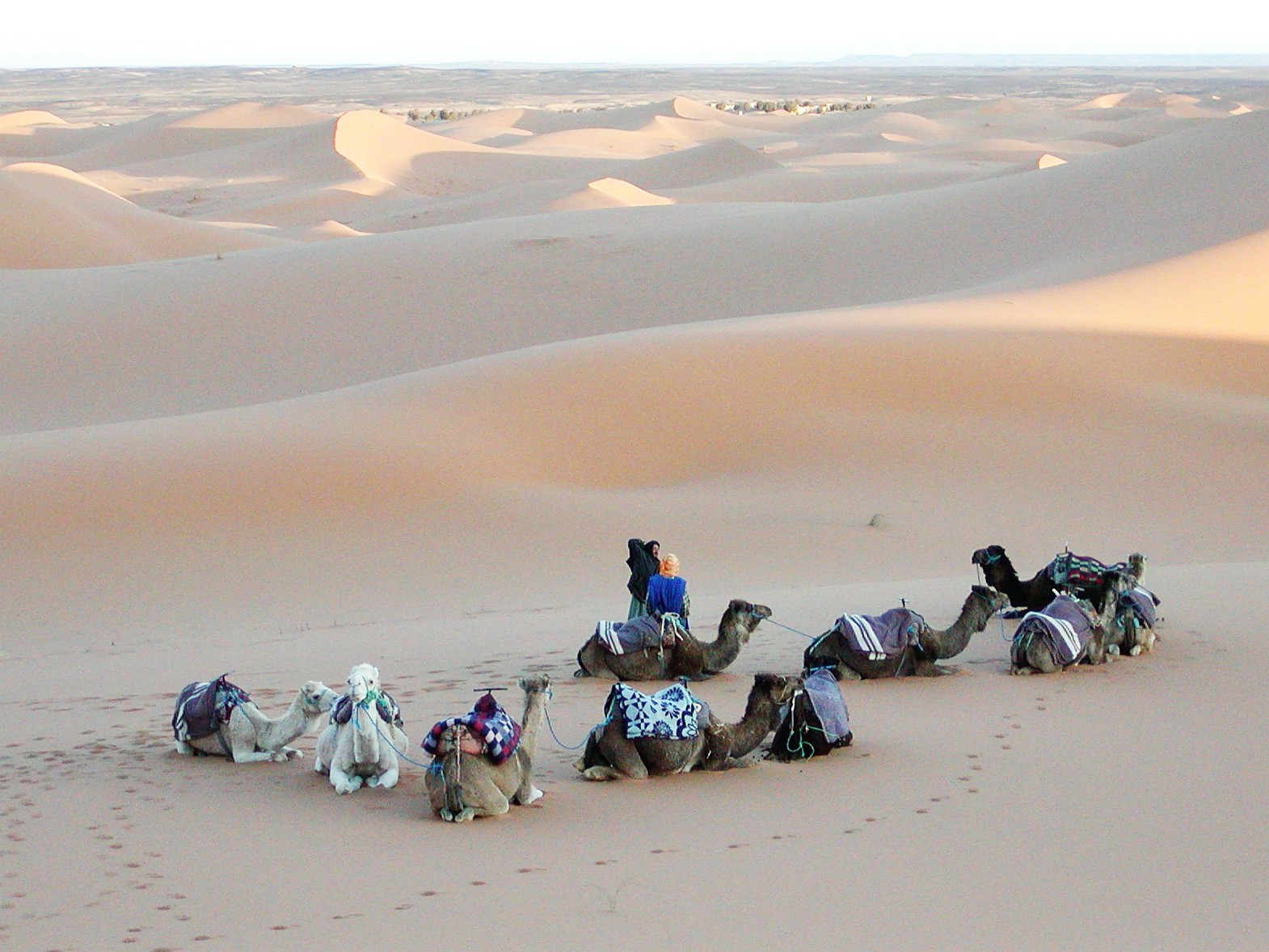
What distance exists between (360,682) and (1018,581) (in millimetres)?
4832

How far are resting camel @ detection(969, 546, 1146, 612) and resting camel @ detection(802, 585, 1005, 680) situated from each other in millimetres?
649

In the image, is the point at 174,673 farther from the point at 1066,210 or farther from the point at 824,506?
the point at 1066,210

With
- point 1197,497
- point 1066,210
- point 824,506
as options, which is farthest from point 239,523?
point 1066,210

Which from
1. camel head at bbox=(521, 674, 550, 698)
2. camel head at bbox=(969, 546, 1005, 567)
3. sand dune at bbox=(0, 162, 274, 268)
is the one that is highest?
sand dune at bbox=(0, 162, 274, 268)

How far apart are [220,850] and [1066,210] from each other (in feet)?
93.1

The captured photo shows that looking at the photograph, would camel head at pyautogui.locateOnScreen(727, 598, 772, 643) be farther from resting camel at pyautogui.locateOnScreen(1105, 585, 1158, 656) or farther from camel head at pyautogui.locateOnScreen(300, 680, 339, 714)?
camel head at pyautogui.locateOnScreen(300, 680, 339, 714)

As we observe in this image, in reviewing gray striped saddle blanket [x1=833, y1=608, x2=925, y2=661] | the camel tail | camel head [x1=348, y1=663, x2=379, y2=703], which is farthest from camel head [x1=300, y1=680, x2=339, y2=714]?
gray striped saddle blanket [x1=833, y1=608, x2=925, y2=661]

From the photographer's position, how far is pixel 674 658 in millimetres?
8945

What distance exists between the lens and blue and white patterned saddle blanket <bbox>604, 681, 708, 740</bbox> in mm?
6844

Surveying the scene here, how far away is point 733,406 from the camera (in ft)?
58.6

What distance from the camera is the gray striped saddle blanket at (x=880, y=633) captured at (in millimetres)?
8570

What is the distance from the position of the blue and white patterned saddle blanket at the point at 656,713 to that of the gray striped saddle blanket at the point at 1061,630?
261 centimetres

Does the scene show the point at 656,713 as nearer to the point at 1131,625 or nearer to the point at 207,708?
the point at 207,708

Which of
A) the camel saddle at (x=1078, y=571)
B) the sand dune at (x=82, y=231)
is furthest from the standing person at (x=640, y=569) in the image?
the sand dune at (x=82, y=231)
